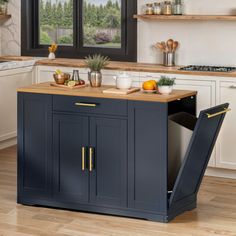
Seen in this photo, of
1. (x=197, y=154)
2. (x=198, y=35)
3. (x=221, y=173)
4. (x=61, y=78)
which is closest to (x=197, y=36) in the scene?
(x=198, y=35)

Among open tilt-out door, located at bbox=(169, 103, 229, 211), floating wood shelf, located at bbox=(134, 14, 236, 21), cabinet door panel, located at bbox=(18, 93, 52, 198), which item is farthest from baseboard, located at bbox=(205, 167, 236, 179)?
cabinet door panel, located at bbox=(18, 93, 52, 198)

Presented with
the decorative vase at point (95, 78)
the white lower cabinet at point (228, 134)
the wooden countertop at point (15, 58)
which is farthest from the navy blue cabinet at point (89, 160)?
the wooden countertop at point (15, 58)

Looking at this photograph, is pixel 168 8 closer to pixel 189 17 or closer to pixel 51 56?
pixel 189 17

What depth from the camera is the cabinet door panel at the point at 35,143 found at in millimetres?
4875

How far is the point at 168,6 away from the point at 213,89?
41.0 inches

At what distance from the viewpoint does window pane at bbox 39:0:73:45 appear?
7234mm

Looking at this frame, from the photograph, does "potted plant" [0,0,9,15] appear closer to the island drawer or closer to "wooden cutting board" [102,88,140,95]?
the island drawer

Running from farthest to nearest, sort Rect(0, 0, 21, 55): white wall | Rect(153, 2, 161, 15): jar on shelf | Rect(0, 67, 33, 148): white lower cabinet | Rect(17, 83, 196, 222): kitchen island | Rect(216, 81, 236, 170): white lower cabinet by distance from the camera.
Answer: Rect(0, 0, 21, 55): white wall → Rect(0, 67, 33, 148): white lower cabinet → Rect(153, 2, 161, 15): jar on shelf → Rect(216, 81, 236, 170): white lower cabinet → Rect(17, 83, 196, 222): kitchen island

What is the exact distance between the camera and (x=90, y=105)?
4.71m

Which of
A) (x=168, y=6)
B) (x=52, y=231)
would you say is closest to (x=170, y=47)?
(x=168, y=6)

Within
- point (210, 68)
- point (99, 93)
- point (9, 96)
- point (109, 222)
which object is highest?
point (210, 68)

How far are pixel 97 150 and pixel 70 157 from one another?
0.71 feet

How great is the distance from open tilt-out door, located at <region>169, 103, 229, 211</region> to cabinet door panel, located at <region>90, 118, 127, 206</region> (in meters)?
0.38

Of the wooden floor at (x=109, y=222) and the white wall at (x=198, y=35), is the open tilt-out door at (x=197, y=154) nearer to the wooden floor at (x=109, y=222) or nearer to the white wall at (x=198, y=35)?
the wooden floor at (x=109, y=222)
